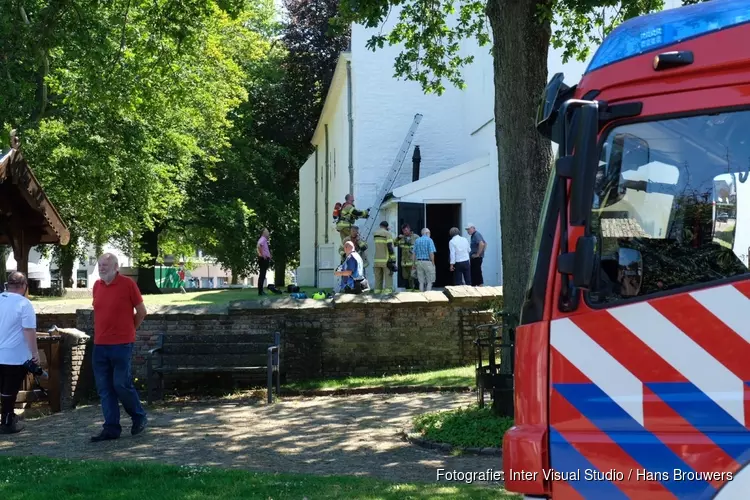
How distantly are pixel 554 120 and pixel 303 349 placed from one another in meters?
9.46

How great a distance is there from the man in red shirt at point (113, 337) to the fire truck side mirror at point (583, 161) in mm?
6364

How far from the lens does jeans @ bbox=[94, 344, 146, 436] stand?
368 inches

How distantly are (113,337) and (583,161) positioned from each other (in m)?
6.63

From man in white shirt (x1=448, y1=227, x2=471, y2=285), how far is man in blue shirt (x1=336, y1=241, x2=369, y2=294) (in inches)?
143

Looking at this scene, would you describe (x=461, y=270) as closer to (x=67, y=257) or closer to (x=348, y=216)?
(x=348, y=216)

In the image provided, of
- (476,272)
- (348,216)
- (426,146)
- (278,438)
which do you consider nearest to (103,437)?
(278,438)

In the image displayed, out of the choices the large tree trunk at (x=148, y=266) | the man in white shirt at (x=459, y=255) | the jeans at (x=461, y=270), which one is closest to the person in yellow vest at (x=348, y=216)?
the man in white shirt at (x=459, y=255)

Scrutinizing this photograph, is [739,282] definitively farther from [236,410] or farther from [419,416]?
[236,410]

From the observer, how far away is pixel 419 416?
34.1ft

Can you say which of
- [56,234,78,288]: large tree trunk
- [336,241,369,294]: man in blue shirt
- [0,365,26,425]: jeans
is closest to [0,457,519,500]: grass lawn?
[0,365,26,425]: jeans

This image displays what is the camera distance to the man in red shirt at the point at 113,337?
9.32 metres

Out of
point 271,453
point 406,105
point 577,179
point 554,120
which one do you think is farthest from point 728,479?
point 406,105

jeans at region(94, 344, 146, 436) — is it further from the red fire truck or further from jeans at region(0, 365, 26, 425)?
the red fire truck

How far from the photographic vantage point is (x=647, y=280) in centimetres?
410
